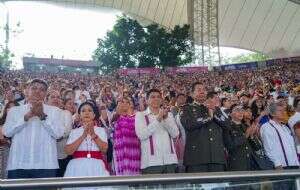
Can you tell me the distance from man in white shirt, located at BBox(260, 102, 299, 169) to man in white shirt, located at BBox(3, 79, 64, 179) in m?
2.48

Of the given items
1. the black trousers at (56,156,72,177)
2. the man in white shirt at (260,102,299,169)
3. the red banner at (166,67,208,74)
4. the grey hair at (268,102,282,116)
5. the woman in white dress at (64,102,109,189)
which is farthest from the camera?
the red banner at (166,67,208,74)

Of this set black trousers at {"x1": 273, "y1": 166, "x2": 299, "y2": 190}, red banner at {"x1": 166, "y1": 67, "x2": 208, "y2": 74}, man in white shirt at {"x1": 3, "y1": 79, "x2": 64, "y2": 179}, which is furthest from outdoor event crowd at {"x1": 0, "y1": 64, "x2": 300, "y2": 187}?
red banner at {"x1": 166, "y1": 67, "x2": 208, "y2": 74}

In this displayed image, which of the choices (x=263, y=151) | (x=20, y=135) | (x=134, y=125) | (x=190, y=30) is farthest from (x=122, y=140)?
(x=190, y=30)

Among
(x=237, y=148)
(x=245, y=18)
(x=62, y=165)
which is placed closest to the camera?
(x=62, y=165)

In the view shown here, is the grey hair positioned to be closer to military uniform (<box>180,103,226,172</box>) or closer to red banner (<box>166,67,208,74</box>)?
military uniform (<box>180,103,226,172</box>)

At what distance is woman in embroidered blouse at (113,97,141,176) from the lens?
591cm

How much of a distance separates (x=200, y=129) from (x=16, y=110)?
1.96 meters

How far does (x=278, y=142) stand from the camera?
6.36 meters

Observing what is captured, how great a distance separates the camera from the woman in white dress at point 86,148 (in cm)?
515

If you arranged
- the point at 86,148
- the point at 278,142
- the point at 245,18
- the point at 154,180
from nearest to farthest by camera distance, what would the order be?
1. the point at 154,180
2. the point at 86,148
3. the point at 278,142
4. the point at 245,18

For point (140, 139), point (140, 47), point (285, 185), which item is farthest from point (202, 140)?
point (140, 47)

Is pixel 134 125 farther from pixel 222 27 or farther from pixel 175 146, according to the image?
pixel 222 27

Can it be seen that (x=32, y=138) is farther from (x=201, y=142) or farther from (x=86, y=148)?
(x=201, y=142)

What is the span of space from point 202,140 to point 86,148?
135cm
